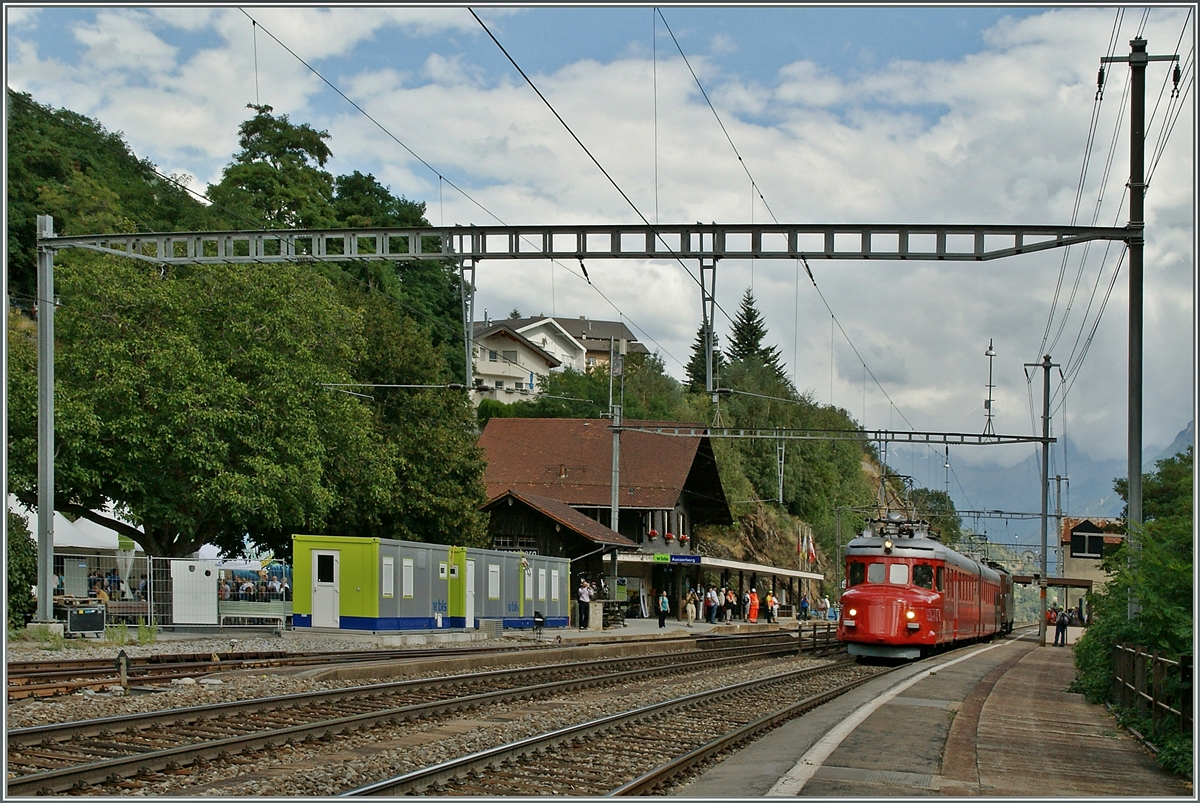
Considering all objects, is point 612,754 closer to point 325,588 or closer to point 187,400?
point 325,588

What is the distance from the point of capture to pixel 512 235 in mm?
19406

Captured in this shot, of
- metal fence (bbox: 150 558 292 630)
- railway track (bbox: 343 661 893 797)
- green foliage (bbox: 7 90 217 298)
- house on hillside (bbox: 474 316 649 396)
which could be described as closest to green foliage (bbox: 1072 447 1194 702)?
railway track (bbox: 343 661 893 797)

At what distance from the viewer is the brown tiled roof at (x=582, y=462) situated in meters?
57.5

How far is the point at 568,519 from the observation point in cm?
4691

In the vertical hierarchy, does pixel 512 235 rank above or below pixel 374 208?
below

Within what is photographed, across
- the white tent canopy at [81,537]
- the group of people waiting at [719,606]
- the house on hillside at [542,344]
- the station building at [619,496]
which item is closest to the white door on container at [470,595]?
the white tent canopy at [81,537]

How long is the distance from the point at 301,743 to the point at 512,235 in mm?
9232

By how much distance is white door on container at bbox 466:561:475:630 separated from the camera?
3562cm

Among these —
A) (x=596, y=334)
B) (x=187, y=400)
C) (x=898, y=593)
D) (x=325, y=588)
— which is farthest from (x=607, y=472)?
(x=596, y=334)

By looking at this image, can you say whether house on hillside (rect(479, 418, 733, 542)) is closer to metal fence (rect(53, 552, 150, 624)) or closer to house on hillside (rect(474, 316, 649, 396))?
house on hillside (rect(474, 316, 649, 396))

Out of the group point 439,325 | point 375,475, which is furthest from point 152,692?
point 439,325

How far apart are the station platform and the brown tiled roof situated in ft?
119

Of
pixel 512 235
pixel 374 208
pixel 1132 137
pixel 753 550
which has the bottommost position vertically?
pixel 753 550

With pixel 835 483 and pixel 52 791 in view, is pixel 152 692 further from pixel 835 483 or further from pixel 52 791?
pixel 835 483
